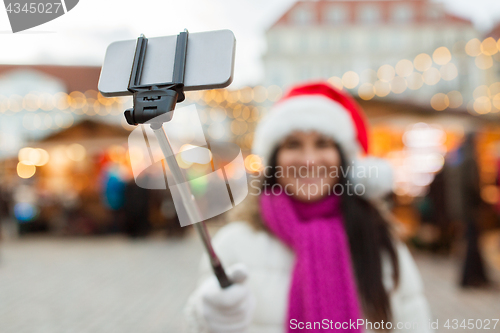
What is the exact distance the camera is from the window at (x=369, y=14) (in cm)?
2383

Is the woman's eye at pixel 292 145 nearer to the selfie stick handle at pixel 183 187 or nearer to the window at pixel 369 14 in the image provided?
the selfie stick handle at pixel 183 187

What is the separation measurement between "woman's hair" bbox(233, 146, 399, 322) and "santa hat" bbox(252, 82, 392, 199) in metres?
0.06

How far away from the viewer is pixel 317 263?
1.25 meters

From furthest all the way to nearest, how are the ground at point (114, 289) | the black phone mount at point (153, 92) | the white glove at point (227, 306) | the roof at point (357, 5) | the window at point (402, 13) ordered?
1. the window at point (402, 13)
2. the roof at point (357, 5)
3. the ground at point (114, 289)
4. the white glove at point (227, 306)
5. the black phone mount at point (153, 92)

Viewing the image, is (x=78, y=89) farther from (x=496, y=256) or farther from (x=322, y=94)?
(x=496, y=256)

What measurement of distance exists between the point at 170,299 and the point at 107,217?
13.7 ft

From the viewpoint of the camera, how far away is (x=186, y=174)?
25.5 inches

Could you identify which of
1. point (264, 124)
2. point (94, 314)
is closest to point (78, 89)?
point (94, 314)

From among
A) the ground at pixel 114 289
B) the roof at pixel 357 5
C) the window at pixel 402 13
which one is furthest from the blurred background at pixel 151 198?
the window at pixel 402 13

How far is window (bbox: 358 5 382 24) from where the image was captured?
23.8 metres

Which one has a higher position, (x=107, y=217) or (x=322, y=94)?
(x=322, y=94)

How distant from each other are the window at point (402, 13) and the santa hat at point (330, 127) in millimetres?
24922

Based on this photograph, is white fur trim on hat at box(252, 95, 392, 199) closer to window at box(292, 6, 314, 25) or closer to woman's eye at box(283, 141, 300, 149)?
woman's eye at box(283, 141, 300, 149)

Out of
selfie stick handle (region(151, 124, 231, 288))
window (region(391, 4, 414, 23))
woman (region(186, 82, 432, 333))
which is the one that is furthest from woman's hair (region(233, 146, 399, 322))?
window (region(391, 4, 414, 23))
